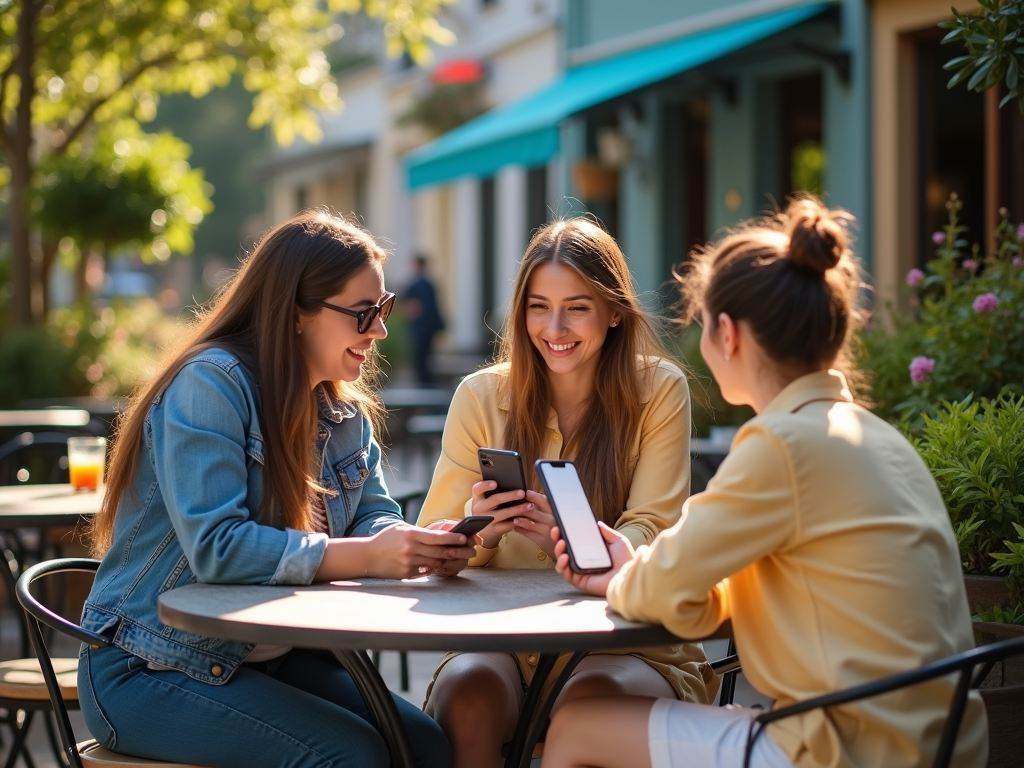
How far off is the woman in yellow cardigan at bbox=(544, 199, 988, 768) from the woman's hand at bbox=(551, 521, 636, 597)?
0.15 m

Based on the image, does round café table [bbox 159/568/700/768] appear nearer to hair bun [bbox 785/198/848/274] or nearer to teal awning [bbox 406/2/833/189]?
hair bun [bbox 785/198/848/274]

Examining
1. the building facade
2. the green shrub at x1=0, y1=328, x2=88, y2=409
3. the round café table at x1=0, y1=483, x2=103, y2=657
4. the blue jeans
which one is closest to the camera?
the blue jeans

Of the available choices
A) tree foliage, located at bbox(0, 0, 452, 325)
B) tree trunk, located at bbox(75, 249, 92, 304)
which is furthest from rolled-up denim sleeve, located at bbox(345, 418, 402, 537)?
tree trunk, located at bbox(75, 249, 92, 304)

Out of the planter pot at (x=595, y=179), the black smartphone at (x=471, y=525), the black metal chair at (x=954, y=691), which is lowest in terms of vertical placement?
the black metal chair at (x=954, y=691)

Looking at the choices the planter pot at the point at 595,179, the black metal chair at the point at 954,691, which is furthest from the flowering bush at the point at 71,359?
the black metal chair at the point at 954,691

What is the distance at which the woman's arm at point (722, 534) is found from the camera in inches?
79.5

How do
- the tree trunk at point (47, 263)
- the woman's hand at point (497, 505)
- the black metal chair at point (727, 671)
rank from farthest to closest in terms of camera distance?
1. the tree trunk at point (47, 263)
2. the black metal chair at point (727, 671)
3. the woman's hand at point (497, 505)

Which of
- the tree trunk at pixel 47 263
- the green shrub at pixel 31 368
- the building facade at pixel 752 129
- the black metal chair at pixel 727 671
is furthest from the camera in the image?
the tree trunk at pixel 47 263

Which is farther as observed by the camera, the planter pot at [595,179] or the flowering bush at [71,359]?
the planter pot at [595,179]

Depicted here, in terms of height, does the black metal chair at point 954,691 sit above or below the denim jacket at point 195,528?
below

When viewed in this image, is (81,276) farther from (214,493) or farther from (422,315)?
(214,493)

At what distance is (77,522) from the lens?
352 cm

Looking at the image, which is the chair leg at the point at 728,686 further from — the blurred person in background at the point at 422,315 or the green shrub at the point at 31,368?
the blurred person in background at the point at 422,315

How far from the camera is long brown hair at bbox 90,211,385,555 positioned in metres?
2.54
